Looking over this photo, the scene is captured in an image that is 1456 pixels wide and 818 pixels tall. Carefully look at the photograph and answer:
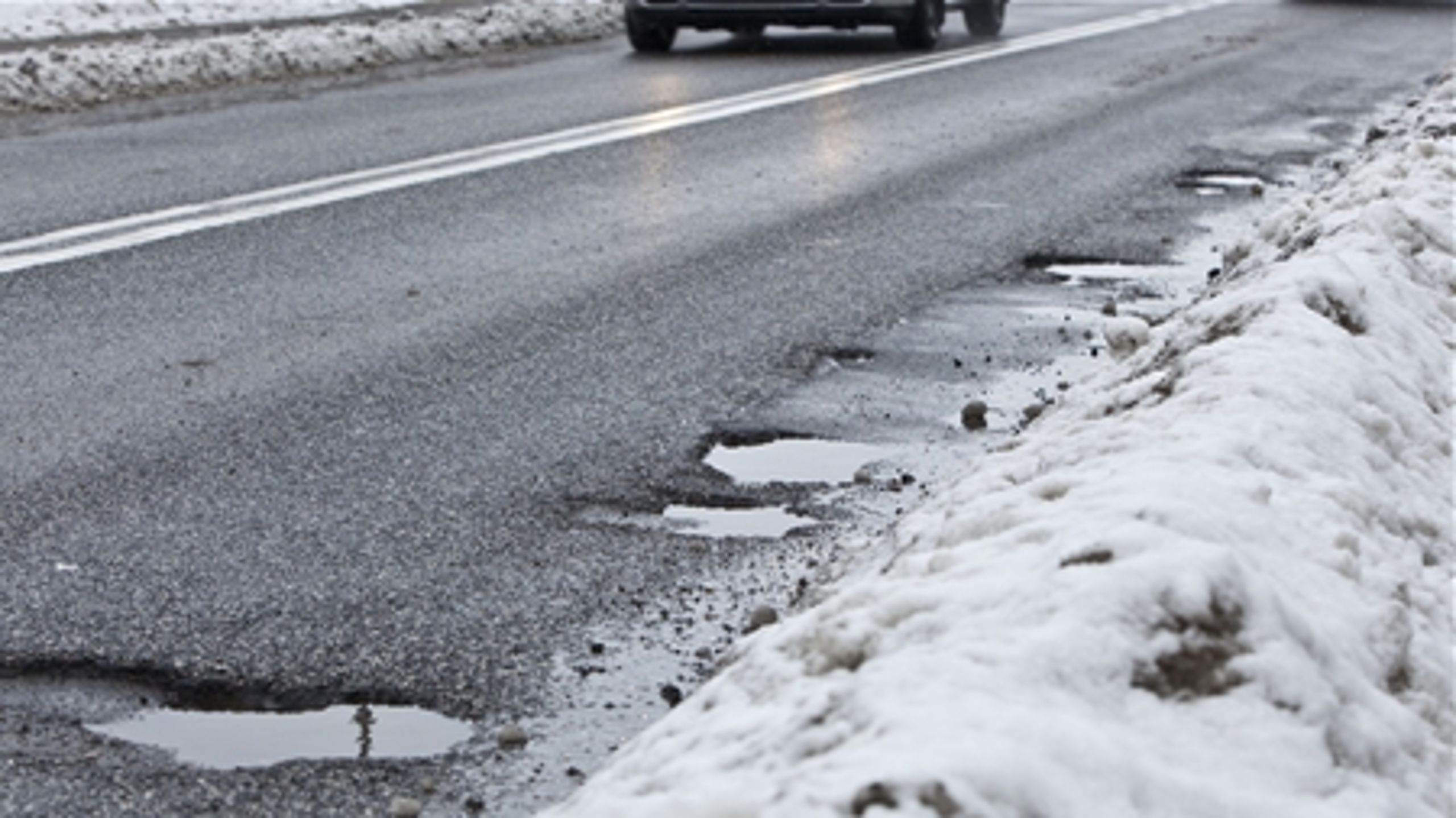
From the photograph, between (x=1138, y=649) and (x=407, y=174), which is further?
(x=407, y=174)

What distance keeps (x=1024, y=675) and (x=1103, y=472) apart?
791 mm

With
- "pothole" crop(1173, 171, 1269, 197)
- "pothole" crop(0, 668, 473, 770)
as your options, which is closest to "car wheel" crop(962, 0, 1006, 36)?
"pothole" crop(1173, 171, 1269, 197)

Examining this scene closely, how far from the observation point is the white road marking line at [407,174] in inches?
280

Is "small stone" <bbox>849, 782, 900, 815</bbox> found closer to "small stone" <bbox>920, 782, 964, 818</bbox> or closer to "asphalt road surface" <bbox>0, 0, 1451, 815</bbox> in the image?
"small stone" <bbox>920, 782, 964, 818</bbox>

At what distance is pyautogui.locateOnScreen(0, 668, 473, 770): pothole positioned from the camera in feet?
10.2

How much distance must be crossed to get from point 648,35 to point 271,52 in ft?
9.89

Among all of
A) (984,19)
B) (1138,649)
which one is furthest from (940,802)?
(984,19)

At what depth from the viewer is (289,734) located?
3182 millimetres

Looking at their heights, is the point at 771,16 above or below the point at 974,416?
below

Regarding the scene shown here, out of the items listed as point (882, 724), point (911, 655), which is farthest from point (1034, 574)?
point (882, 724)

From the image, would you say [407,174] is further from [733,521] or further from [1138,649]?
[1138,649]

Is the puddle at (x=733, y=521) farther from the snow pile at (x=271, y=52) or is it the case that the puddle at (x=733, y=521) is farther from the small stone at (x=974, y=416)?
the snow pile at (x=271, y=52)

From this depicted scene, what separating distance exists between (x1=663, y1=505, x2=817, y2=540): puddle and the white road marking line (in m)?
3.13

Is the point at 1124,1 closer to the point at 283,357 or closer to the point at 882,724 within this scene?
the point at 283,357
